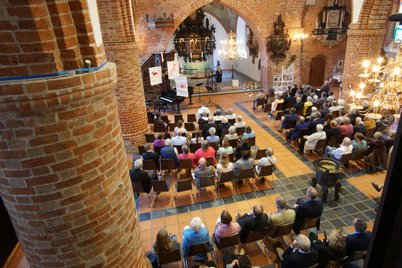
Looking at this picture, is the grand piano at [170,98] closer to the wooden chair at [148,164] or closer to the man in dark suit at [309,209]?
the wooden chair at [148,164]

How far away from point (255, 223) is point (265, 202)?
6.18 feet

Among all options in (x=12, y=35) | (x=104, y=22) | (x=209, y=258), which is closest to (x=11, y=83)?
(x=12, y=35)

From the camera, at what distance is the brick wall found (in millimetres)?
1875

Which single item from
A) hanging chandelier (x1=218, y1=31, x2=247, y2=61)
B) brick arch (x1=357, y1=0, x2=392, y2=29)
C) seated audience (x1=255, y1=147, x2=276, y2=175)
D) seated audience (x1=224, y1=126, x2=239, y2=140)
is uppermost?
brick arch (x1=357, y1=0, x2=392, y2=29)

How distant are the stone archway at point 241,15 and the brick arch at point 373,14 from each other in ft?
16.1

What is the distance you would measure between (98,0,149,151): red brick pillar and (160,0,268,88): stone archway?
557 cm

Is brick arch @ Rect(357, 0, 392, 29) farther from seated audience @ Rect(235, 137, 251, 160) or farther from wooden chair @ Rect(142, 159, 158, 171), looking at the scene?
wooden chair @ Rect(142, 159, 158, 171)

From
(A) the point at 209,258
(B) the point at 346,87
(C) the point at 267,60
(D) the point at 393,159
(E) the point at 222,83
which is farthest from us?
(E) the point at 222,83

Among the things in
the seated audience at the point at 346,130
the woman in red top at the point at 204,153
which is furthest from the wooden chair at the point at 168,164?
the seated audience at the point at 346,130

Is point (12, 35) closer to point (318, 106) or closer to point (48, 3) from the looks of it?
point (48, 3)

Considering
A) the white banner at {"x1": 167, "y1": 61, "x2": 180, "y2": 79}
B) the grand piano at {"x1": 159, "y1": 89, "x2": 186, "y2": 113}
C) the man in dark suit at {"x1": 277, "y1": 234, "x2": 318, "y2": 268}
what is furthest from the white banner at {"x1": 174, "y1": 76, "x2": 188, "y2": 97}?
the man in dark suit at {"x1": 277, "y1": 234, "x2": 318, "y2": 268}

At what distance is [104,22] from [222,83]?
464 inches

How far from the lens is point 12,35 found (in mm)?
1890

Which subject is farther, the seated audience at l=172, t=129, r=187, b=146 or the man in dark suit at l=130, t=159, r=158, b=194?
the seated audience at l=172, t=129, r=187, b=146
